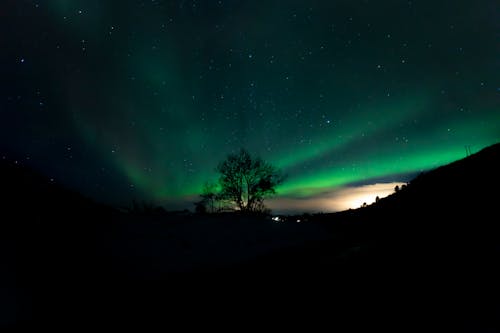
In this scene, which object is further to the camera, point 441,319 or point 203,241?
point 203,241

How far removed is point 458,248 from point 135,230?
1177cm

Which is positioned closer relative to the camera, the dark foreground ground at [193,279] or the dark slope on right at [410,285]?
the dark slope on right at [410,285]

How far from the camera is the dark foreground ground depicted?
4.73 metres

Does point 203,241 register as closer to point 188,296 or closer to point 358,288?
point 188,296

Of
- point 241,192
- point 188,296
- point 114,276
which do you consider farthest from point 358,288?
point 241,192

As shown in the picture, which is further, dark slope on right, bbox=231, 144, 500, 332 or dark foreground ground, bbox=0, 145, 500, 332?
dark foreground ground, bbox=0, 145, 500, 332

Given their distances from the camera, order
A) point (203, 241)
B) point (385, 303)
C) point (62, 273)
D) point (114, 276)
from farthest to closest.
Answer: point (203, 241) < point (114, 276) < point (62, 273) < point (385, 303)

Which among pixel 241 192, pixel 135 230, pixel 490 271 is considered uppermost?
pixel 241 192

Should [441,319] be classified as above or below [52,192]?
below

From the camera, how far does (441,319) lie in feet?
13.5

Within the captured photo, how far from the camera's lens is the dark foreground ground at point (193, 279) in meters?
4.73

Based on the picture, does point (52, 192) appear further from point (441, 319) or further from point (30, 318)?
point (441, 319)

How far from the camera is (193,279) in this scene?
28.9 ft

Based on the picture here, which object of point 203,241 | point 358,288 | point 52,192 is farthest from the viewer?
point 203,241
